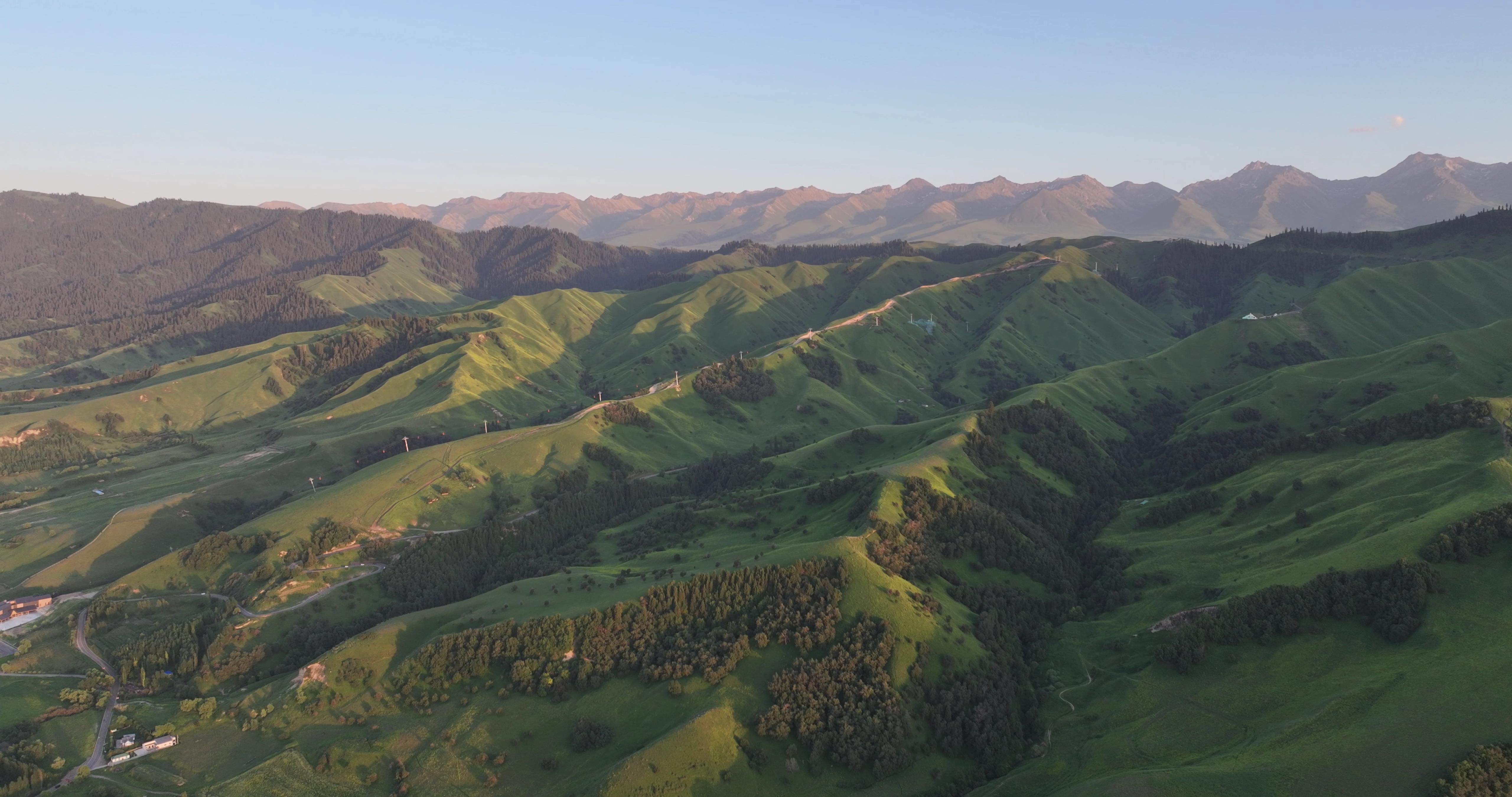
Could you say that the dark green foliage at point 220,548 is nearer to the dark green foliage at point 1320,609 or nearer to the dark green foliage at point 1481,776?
the dark green foliage at point 1320,609

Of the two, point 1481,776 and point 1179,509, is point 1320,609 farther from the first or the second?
point 1179,509

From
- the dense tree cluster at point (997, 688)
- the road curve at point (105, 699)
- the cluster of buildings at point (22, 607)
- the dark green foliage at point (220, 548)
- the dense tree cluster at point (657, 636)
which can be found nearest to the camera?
the dense tree cluster at point (997, 688)

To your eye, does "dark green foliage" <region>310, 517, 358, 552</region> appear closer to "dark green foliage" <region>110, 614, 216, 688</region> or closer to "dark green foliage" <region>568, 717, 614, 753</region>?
"dark green foliage" <region>110, 614, 216, 688</region>

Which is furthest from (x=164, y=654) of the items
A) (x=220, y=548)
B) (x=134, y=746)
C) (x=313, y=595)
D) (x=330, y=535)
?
(x=330, y=535)

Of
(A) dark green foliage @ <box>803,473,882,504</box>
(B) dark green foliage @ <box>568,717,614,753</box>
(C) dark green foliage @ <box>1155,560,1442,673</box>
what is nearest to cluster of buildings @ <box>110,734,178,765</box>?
(B) dark green foliage @ <box>568,717,614,753</box>

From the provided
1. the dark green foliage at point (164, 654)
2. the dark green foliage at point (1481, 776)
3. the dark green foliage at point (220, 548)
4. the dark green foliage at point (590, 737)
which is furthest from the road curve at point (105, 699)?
the dark green foliage at point (1481, 776)

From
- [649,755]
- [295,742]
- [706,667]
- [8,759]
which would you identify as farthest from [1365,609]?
[8,759]

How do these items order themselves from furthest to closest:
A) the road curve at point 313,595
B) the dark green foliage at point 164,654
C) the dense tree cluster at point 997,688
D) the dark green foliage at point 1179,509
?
the dark green foliage at point 1179,509
the road curve at point 313,595
the dark green foliage at point 164,654
the dense tree cluster at point 997,688
